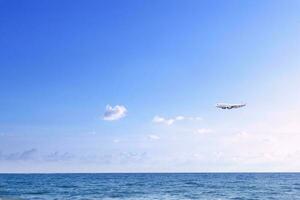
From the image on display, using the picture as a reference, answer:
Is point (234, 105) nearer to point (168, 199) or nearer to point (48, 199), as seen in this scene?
point (168, 199)

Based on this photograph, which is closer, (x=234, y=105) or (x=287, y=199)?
(x=234, y=105)

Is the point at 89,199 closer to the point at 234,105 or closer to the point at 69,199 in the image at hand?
the point at 69,199

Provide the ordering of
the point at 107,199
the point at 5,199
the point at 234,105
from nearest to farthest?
the point at 234,105, the point at 5,199, the point at 107,199

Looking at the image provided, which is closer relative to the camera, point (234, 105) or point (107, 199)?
point (234, 105)

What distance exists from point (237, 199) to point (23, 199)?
25.7 m

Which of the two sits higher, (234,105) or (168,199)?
(234,105)

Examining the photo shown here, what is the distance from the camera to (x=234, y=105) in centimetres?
3244

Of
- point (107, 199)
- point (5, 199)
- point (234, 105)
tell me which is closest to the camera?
point (234, 105)

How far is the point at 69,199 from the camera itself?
55.8 meters

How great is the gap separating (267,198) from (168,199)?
41.9 ft

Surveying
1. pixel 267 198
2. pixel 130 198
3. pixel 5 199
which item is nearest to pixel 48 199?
pixel 5 199

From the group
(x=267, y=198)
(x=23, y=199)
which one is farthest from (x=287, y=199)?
(x=23, y=199)

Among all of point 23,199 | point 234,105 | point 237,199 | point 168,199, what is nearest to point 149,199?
point 168,199

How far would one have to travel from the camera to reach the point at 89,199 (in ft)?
182
